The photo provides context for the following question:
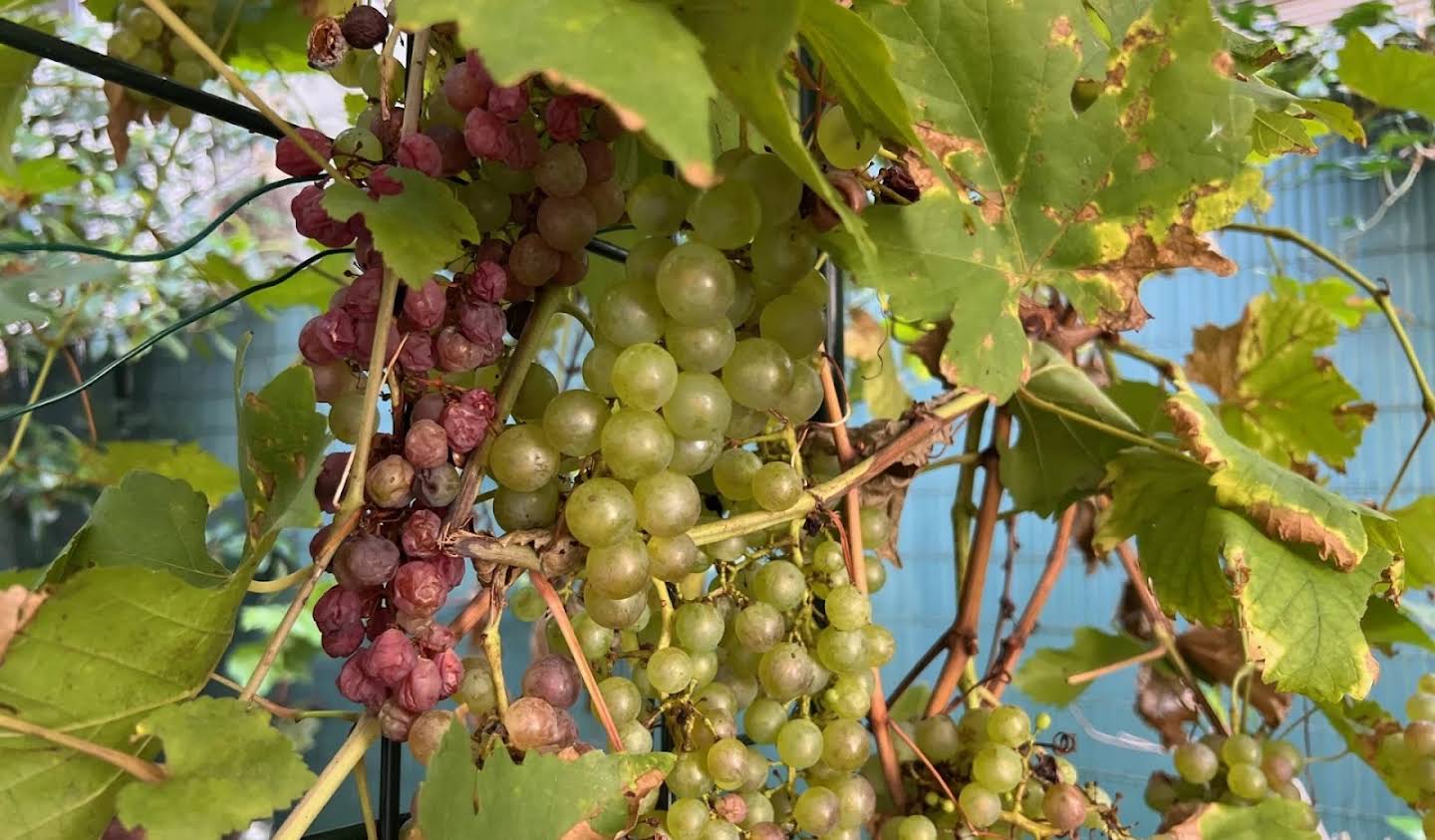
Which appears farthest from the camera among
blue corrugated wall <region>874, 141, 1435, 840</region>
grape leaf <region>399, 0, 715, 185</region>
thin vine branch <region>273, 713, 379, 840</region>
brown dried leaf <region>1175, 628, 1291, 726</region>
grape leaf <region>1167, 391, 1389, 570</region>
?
blue corrugated wall <region>874, 141, 1435, 840</region>

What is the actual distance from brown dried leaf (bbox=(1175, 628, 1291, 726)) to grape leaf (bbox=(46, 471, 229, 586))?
1.95ft

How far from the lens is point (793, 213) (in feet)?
1.02

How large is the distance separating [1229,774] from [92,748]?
0.55 m

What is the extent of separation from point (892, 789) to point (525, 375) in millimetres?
274

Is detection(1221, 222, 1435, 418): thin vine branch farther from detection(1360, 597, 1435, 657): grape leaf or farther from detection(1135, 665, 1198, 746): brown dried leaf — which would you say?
detection(1135, 665, 1198, 746): brown dried leaf

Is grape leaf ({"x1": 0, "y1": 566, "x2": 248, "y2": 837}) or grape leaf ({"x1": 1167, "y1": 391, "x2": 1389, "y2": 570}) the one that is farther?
grape leaf ({"x1": 1167, "y1": 391, "x2": 1389, "y2": 570})

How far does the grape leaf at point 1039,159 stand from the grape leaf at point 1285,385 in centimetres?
40

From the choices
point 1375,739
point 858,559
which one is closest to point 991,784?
point 858,559

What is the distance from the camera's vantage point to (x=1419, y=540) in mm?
547

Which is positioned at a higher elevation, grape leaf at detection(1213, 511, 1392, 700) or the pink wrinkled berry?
the pink wrinkled berry

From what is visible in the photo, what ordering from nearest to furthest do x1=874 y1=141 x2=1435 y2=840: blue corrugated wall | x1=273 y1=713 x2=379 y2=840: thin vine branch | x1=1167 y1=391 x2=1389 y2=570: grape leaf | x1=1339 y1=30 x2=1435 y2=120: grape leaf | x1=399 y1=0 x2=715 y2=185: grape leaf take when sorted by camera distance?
x1=399 y1=0 x2=715 y2=185: grape leaf
x1=273 y1=713 x2=379 y2=840: thin vine branch
x1=1167 y1=391 x2=1389 y2=570: grape leaf
x1=1339 y1=30 x2=1435 y2=120: grape leaf
x1=874 y1=141 x2=1435 y2=840: blue corrugated wall

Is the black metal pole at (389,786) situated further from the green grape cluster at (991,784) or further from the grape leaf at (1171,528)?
the grape leaf at (1171,528)

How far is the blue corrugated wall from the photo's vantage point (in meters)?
1.91

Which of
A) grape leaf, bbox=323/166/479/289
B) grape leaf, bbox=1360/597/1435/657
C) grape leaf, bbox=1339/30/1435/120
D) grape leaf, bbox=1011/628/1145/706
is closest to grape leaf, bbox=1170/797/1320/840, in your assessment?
grape leaf, bbox=1360/597/1435/657
